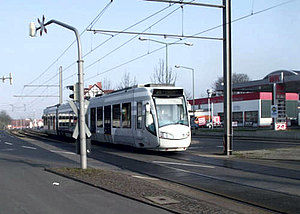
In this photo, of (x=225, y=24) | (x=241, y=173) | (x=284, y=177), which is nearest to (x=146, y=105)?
(x=225, y=24)

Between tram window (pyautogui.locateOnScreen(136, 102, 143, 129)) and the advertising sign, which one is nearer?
tram window (pyautogui.locateOnScreen(136, 102, 143, 129))

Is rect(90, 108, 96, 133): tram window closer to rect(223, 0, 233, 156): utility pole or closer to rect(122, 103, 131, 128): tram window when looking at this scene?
rect(122, 103, 131, 128): tram window

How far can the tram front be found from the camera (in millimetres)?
18891

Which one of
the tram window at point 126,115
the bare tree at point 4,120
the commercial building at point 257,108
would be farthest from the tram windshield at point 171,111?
the bare tree at point 4,120

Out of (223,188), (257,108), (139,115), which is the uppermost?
(257,108)

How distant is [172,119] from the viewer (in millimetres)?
19297

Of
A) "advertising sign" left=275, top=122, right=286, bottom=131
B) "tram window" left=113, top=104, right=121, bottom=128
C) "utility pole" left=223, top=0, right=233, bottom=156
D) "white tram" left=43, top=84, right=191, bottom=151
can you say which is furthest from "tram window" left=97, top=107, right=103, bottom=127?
"advertising sign" left=275, top=122, right=286, bottom=131

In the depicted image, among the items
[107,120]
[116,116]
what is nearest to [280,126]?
[107,120]

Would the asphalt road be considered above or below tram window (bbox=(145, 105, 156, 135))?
below

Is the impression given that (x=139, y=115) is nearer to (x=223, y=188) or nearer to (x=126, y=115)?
(x=126, y=115)

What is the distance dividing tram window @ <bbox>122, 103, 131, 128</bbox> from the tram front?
98.2 inches

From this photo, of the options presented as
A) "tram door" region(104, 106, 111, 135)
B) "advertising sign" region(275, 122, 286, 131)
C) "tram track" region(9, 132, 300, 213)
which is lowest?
"tram track" region(9, 132, 300, 213)

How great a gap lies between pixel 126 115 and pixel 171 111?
3.20 metres

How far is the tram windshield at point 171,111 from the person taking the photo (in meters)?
19.2
